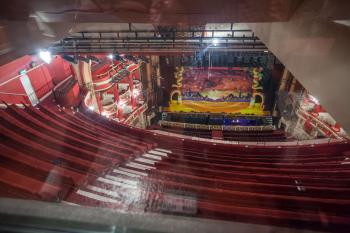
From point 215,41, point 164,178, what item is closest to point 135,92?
point 215,41

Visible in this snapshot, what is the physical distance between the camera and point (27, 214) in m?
1.12

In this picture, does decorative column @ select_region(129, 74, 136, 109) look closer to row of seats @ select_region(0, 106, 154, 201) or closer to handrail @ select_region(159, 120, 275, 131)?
handrail @ select_region(159, 120, 275, 131)

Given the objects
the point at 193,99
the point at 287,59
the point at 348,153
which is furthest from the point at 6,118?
the point at 193,99

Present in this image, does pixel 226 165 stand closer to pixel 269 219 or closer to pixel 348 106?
pixel 269 219

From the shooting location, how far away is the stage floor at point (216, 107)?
17609 mm

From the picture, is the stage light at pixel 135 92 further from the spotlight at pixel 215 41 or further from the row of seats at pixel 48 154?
the spotlight at pixel 215 41

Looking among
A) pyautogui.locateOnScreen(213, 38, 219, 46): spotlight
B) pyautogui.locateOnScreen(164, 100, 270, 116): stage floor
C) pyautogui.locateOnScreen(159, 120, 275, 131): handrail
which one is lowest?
pyautogui.locateOnScreen(159, 120, 275, 131): handrail

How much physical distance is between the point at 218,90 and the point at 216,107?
1.51 metres

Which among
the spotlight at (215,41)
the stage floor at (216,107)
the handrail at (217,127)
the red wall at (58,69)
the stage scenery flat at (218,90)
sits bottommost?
the handrail at (217,127)

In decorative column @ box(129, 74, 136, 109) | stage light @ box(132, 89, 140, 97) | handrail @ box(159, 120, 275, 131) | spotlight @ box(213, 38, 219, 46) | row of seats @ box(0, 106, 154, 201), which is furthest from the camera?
handrail @ box(159, 120, 275, 131)

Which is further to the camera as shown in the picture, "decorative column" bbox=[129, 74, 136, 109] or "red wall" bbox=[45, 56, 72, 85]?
"decorative column" bbox=[129, 74, 136, 109]

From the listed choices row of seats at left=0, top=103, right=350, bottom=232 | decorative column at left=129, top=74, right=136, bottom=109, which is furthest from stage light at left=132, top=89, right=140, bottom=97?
row of seats at left=0, top=103, right=350, bottom=232

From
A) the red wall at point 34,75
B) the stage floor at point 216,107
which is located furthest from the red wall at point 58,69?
the stage floor at point 216,107

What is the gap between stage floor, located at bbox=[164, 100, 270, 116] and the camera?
693 inches
